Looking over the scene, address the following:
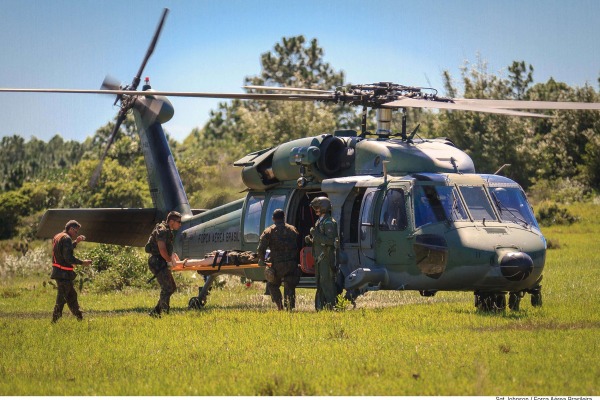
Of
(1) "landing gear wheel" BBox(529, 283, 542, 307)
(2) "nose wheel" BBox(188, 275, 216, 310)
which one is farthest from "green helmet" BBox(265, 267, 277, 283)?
(1) "landing gear wheel" BBox(529, 283, 542, 307)

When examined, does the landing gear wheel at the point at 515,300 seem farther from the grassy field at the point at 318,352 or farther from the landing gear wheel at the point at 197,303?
the landing gear wheel at the point at 197,303

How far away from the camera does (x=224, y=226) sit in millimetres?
19656

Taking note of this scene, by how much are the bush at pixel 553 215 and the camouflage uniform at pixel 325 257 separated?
23.3 meters

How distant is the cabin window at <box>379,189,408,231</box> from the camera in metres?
15.9

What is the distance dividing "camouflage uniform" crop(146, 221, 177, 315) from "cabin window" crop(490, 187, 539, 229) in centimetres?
520

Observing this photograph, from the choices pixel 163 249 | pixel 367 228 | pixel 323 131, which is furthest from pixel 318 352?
pixel 323 131

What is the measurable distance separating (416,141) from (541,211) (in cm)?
2275

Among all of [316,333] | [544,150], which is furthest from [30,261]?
[544,150]

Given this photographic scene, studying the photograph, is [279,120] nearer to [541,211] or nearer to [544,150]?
[544,150]

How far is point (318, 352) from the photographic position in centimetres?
1194

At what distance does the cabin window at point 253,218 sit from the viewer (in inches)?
734

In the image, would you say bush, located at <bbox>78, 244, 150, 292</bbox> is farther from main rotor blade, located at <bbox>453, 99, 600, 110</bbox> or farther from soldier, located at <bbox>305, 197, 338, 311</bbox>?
main rotor blade, located at <bbox>453, 99, 600, 110</bbox>

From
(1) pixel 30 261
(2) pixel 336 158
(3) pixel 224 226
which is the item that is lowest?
(1) pixel 30 261

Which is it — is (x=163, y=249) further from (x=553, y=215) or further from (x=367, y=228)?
(x=553, y=215)
